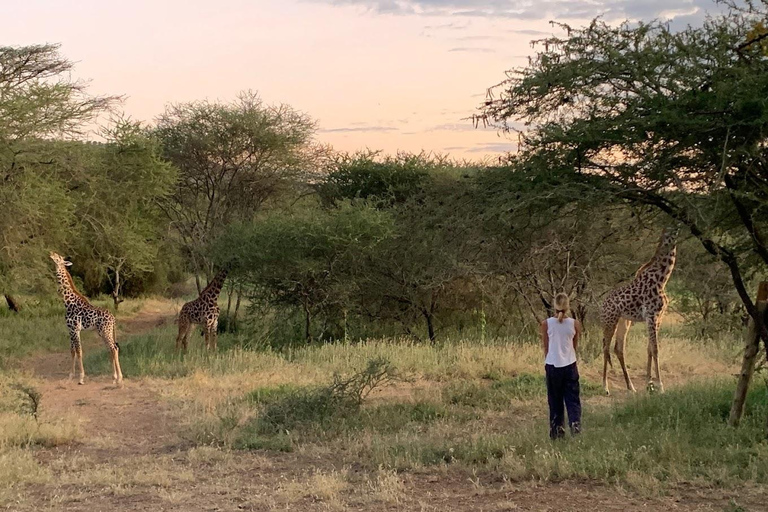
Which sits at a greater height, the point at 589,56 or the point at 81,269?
the point at 589,56

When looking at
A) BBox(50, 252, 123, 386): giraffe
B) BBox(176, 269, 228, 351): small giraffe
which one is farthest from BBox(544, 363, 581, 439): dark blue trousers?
BBox(176, 269, 228, 351): small giraffe

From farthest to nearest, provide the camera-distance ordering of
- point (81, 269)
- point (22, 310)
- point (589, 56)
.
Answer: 1. point (81, 269)
2. point (22, 310)
3. point (589, 56)

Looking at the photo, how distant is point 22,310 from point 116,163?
6222 mm

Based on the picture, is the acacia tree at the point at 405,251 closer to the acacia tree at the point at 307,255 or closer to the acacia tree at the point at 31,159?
the acacia tree at the point at 307,255

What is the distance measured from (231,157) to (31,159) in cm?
525

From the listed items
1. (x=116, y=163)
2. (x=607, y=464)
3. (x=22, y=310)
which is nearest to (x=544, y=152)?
(x=607, y=464)

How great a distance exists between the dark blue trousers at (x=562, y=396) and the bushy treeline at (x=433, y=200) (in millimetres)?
1605

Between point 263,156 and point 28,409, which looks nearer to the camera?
point 28,409

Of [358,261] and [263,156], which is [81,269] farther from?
[358,261]

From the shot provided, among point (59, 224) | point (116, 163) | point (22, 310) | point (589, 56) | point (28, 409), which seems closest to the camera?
point (589, 56)

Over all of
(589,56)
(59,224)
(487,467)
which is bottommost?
(487,467)

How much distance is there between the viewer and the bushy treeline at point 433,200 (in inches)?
282

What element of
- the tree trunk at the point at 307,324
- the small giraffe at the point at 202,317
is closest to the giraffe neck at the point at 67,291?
the small giraffe at the point at 202,317

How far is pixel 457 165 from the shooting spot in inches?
824
